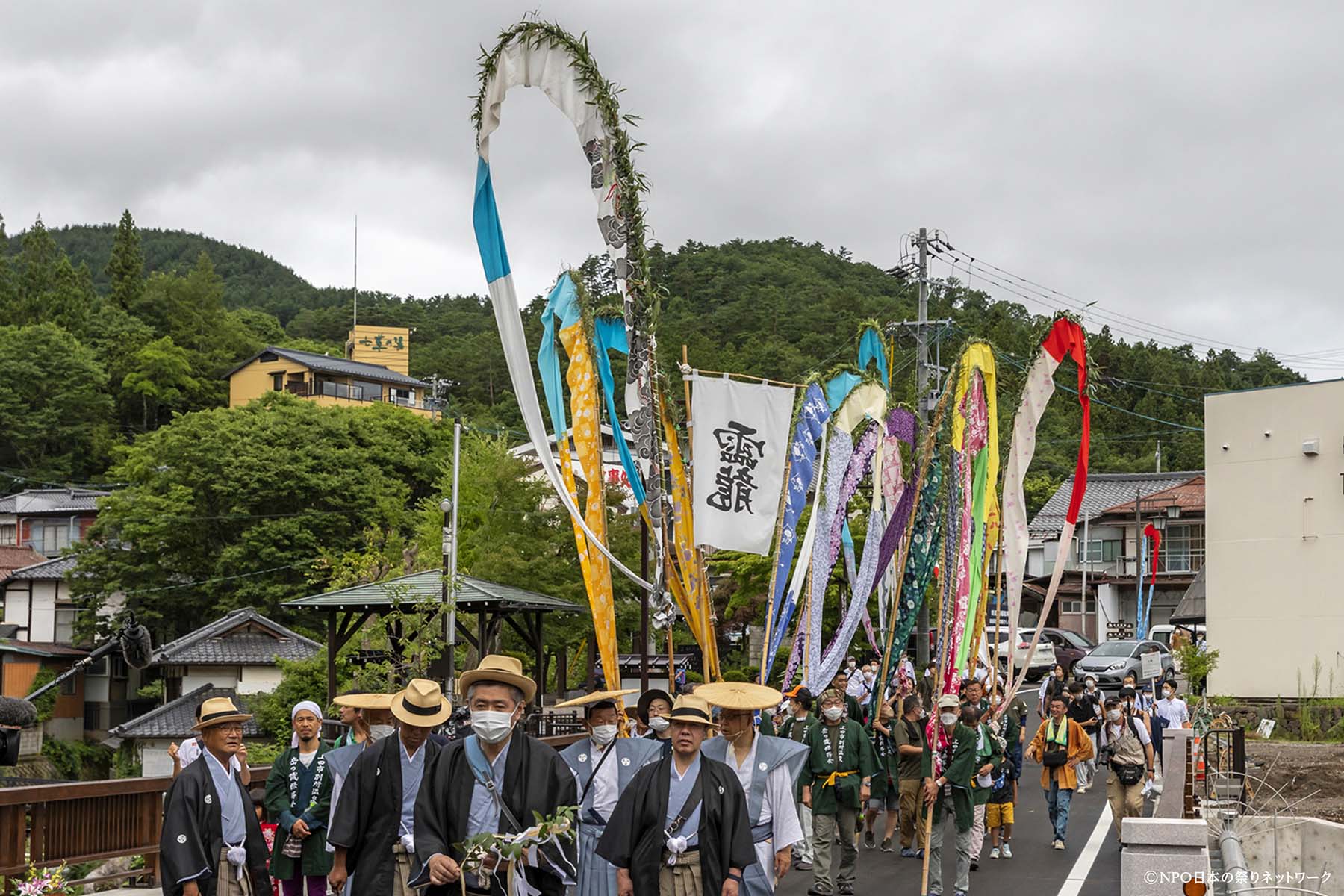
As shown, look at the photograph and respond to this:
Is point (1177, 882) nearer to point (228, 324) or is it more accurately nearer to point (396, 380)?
point (396, 380)

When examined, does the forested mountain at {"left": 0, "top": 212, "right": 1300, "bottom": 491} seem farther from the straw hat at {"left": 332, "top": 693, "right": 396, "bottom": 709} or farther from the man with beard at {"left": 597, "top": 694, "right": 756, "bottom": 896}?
the man with beard at {"left": 597, "top": 694, "right": 756, "bottom": 896}

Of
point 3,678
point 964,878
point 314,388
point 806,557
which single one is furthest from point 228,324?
point 964,878

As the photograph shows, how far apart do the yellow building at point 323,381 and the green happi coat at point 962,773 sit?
57024mm

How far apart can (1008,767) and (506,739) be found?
377 inches

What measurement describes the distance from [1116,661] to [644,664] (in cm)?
2671

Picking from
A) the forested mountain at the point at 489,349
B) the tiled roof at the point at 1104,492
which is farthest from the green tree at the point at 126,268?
the tiled roof at the point at 1104,492

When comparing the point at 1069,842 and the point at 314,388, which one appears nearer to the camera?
the point at 1069,842

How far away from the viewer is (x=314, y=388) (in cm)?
7150

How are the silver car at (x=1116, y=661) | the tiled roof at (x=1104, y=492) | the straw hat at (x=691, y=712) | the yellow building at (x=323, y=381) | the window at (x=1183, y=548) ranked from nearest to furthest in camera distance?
1. the straw hat at (x=691, y=712)
2. the silver car at (x=1116, y=661)
3. the window at (x=1183, y=548)
4. the tiled roof at (x=1104, y=492)
5. the yellow building at (x=323, y=381)

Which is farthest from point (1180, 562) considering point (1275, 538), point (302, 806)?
point (302, 806)

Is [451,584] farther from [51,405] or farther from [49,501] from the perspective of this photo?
[51,405]

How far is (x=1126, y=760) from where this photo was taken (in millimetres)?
14734

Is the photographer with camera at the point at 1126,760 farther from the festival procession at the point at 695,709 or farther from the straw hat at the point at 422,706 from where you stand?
the straw hat at the point at 422,706

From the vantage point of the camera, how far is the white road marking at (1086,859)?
42.5 ft
